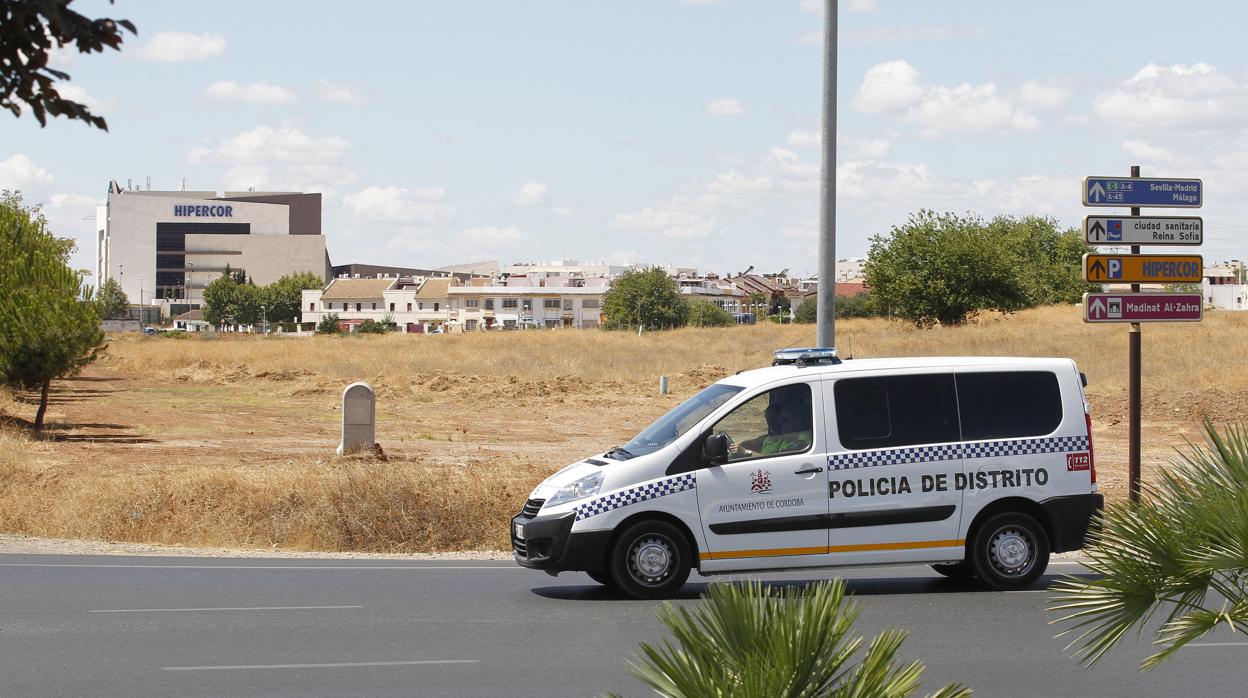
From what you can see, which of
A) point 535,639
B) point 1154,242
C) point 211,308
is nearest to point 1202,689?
point 535,639

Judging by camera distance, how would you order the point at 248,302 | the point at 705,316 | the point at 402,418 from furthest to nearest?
the point at 248,302
the point at 705,316
the point at 402,418

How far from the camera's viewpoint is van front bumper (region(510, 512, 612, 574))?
10.7 m

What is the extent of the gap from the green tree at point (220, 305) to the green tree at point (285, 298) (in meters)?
5.88

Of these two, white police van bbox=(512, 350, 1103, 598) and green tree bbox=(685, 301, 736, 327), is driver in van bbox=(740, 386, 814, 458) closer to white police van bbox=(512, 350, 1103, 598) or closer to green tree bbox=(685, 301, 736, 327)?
white police van bbox=(512, 350, 1103, 598)

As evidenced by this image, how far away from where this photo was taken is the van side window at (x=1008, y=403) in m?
11.3

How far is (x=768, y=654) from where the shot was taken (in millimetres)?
3072

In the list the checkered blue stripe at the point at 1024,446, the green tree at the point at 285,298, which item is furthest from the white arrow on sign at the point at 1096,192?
the green tree at the point at 285,298

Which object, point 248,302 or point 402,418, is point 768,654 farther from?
point 248,302

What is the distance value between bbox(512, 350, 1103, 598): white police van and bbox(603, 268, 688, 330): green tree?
397 ft

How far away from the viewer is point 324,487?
1677 cm

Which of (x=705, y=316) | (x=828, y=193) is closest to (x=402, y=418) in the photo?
(x=828, y=193)

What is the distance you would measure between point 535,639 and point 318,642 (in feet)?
5.01

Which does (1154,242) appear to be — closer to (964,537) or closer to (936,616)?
(964,537)

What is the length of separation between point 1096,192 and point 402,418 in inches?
1068
